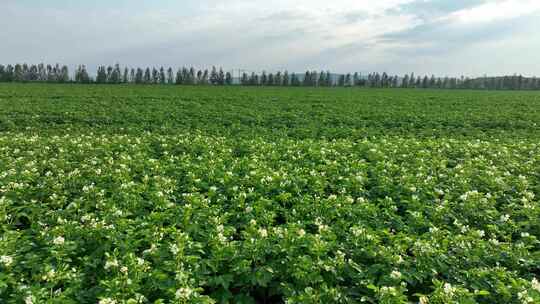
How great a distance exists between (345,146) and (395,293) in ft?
24.0

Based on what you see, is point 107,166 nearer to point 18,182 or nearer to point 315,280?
point 18,182

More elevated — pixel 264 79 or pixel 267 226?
pixel 264 79

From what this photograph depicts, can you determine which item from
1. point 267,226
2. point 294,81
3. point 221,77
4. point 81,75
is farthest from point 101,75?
point 267,226

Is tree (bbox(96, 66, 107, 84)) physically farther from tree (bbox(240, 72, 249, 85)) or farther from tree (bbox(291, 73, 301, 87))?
tree (bbox(291, 73, 301, 87))

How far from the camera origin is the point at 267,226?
16.1ft

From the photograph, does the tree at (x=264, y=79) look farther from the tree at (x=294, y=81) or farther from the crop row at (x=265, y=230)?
the crop row at (x=265, y=230)

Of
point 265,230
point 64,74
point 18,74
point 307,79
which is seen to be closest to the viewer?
point 265,230

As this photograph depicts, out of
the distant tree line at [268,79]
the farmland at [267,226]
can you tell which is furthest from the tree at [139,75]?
the farmland at [267,226]

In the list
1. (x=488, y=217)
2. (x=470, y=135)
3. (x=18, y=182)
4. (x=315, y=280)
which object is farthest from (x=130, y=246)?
(x=470, y=135)

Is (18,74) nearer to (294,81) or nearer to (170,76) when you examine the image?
(170,76)

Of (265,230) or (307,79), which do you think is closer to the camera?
(265,230)

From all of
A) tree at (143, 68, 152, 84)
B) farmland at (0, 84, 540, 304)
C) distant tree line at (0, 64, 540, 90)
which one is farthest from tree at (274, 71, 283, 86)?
farmland at (0, 84, 540, 304)

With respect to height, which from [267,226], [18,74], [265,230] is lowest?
[267,226]

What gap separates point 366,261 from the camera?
160 inches
